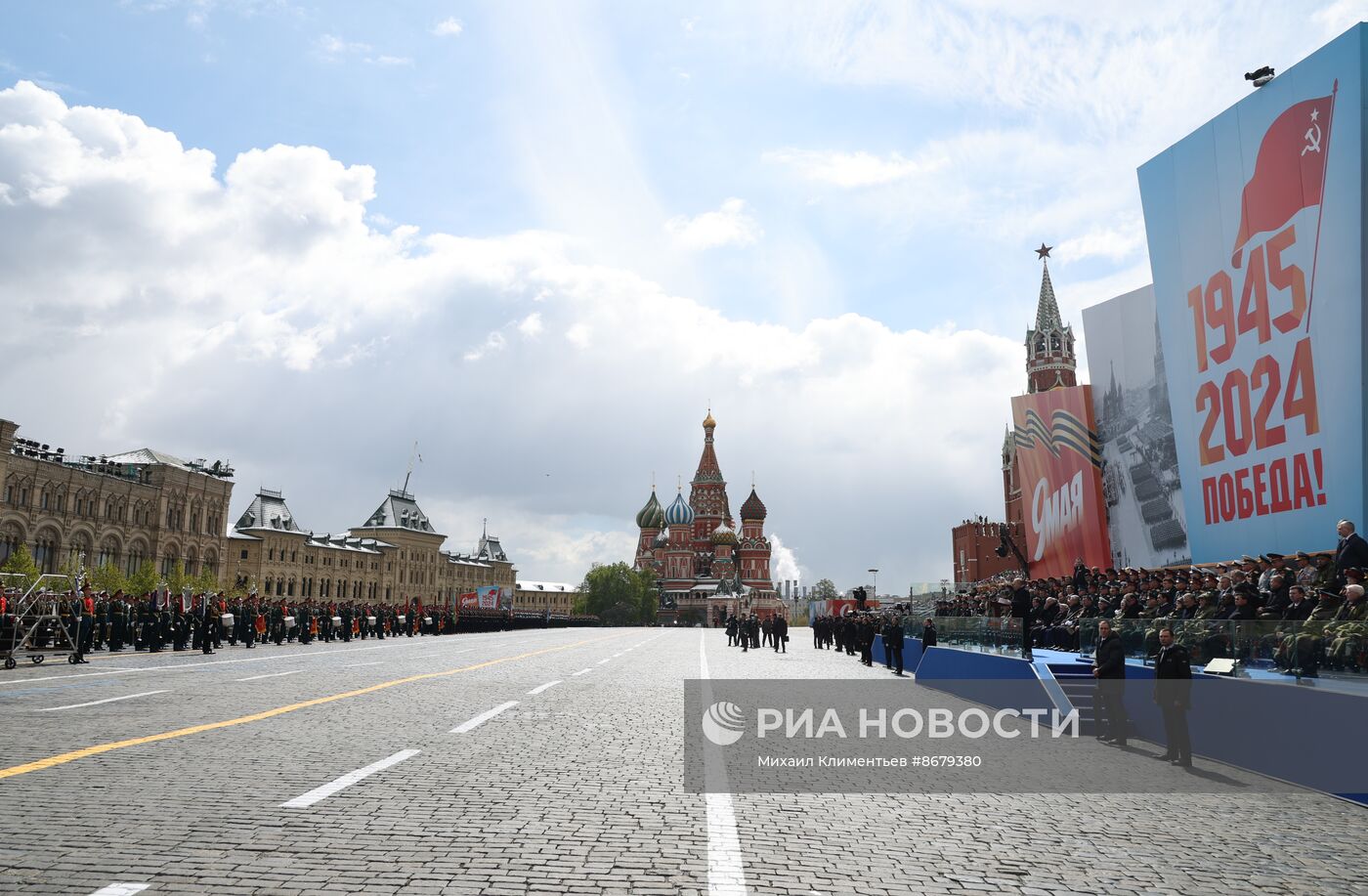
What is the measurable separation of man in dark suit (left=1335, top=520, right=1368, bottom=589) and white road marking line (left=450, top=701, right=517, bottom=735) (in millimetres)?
13025

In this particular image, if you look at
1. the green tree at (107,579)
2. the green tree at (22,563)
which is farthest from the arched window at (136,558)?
the green tree at (22,563)

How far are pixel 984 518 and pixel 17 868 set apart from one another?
401ft

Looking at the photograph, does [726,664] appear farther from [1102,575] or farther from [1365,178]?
[1365,178]

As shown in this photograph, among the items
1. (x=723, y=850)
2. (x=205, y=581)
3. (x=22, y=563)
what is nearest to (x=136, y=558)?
(x=205, y=581)

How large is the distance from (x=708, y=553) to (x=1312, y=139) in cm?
12682

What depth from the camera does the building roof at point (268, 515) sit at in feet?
325

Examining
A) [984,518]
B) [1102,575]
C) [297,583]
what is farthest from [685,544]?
[1102,575]

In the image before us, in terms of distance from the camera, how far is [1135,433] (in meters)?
37.6

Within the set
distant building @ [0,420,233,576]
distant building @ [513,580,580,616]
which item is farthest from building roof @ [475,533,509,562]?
distant building @ [0,420,233,576]

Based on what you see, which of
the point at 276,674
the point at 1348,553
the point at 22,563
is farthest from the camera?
the point at 22,563

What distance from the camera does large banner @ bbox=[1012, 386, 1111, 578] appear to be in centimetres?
4081

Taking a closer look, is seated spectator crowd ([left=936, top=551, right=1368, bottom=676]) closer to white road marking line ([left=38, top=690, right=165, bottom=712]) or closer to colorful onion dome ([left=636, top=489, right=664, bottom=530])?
white road marking line ([left=38, top=690, right=165, bottom=712])

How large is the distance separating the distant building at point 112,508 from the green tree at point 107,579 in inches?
87.4

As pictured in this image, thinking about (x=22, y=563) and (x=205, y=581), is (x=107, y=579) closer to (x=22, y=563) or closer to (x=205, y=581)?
(x=22, y=563)
